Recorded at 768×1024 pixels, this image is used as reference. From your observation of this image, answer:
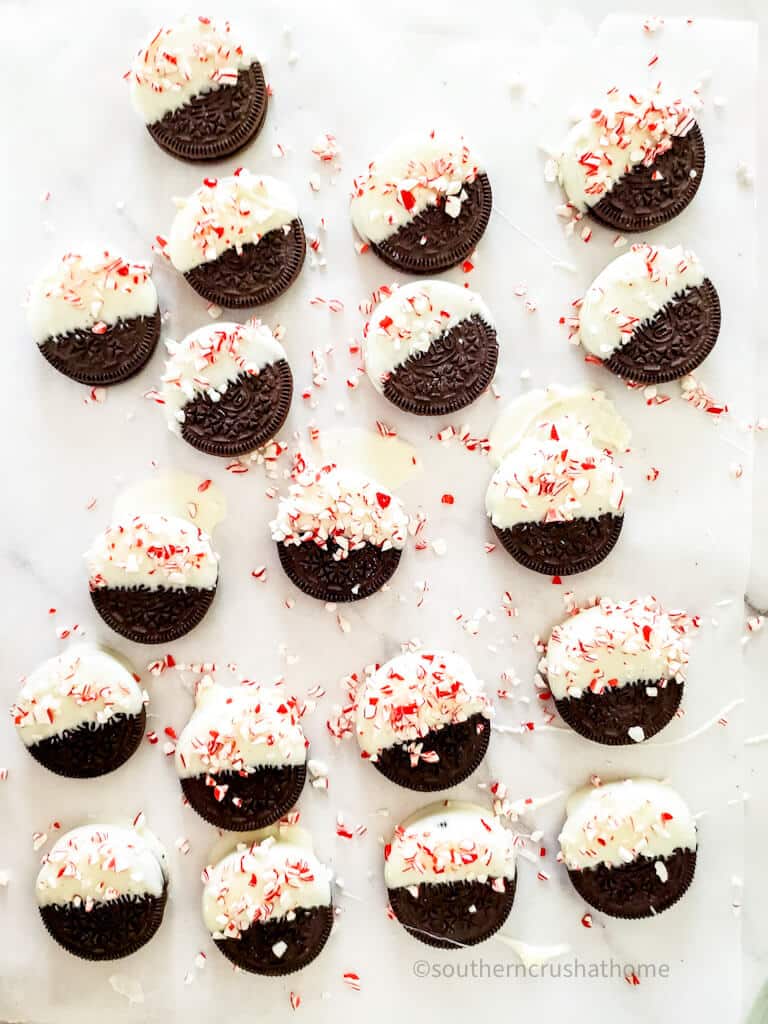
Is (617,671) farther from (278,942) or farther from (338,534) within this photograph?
(278,942)

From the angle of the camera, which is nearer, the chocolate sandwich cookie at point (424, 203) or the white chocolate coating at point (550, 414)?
the chocolate sandwich cookie at point (424, 203)

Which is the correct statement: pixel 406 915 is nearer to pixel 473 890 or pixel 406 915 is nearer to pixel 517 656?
pixel 473 890

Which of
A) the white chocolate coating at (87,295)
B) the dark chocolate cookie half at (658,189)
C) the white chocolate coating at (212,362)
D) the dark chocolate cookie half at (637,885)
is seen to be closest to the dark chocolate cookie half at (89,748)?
the white chocolate coating at (212,362)

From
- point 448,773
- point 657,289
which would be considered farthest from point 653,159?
point 448,773

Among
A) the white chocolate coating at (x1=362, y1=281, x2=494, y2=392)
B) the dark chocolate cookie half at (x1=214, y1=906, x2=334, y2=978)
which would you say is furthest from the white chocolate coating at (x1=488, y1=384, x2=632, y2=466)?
the dark chocolate cookie half at (x1=214, y1=906, x2=334, y2=978)

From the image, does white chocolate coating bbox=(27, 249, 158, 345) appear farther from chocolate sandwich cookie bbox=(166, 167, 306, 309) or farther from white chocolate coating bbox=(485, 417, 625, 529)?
white chocolate coating bbox=(485, 417, 625, 529)

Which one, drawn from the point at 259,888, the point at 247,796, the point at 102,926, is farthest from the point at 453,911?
the point at 102,926

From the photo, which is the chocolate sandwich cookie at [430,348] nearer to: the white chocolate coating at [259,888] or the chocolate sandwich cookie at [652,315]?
the chocolate sandwich cookie at [652,315]
